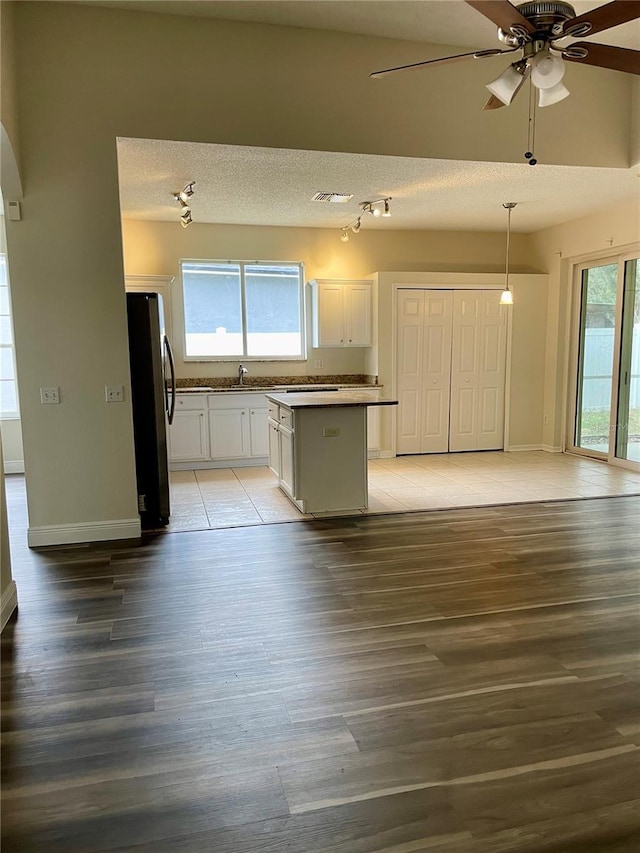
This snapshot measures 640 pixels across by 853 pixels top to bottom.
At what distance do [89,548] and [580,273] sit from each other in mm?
6265

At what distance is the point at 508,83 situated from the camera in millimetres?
2666

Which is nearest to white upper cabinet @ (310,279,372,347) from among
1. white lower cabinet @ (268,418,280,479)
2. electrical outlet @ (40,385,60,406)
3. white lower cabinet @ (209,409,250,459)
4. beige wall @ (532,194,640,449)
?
white lower cabinet @ (209,409,250,459)

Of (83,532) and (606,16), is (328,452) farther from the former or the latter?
(606,16)

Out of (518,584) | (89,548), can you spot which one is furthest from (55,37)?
(518,584)

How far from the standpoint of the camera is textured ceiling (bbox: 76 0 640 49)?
11.8 feet

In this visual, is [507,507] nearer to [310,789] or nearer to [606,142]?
[606,142]

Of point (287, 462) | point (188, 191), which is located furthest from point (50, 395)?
point (188, 191)

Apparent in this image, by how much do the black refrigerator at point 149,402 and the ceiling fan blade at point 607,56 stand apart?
3031 millimetres

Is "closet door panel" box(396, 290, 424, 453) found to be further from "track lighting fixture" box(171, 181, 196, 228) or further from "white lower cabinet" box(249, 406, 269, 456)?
"track lighting fixture" box(171, 181, 196, 228)

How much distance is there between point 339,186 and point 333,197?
0.42 meters

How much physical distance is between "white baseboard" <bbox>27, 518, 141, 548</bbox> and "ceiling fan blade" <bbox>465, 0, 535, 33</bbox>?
361cm

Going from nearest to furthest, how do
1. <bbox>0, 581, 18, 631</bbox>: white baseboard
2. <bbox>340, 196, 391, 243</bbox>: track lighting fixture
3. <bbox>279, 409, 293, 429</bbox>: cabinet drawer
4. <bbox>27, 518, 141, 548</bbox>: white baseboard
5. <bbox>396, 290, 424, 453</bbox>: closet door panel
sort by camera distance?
1. <bbox>0, 581, 18, 631</bbox>: white baseboard
2. <bbox>27, 518, 141, 548</bbox>: white baseboard
3. <bbox>279, 409, 293, 429</bbox>: cabinet drawer
4. <bbox>340, 196, 391, 243</bbox>: track lighting fixture
5. <bbox>396, 290, 424, 453</bbox>: closet door panel

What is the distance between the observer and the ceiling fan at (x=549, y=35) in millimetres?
2221

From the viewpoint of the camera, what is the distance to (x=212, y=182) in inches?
193
